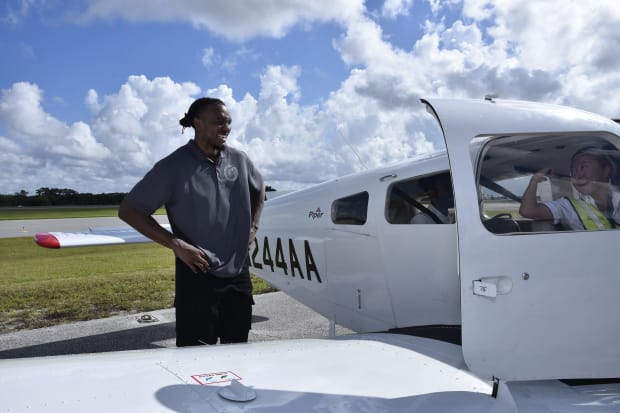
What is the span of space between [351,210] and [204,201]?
1.55m

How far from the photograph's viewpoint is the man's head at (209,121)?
114 inches

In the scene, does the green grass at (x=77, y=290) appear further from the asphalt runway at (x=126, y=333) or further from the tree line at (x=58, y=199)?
the tree line at (x=58, y=199)

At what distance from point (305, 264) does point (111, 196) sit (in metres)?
69.5

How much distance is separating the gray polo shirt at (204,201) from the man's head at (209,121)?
0.09 m

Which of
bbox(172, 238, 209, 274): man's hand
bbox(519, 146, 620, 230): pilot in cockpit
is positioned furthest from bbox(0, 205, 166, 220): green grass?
bbox(519, 146, 620, 230): pilot in cockpit

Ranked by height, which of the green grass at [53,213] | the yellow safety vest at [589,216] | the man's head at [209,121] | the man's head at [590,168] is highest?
the green grass at [53,213]

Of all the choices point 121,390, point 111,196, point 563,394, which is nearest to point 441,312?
point 563,394

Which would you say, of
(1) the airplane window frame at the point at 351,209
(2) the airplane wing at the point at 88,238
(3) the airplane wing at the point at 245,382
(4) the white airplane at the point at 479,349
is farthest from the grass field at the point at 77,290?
(4) the white airplane at the point at 479,349

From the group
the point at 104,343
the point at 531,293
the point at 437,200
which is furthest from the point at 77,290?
the point at 531,293

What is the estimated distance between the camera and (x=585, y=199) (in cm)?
245

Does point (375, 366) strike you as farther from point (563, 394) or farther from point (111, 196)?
point (111, 196)

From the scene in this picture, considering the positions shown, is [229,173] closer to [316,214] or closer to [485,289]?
[316,214]

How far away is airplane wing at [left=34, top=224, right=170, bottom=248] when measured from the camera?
591cm

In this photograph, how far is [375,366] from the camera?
7.82ft
